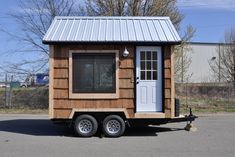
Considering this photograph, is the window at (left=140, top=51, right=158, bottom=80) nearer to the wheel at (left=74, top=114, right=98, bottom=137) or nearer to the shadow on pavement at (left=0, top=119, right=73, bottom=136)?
the wheel at (left=74, top=114, right=98, bottom=137)

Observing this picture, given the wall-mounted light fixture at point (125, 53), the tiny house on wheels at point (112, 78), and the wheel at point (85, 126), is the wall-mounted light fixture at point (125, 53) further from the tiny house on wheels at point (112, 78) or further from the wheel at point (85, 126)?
the wheel at point (85, 126)

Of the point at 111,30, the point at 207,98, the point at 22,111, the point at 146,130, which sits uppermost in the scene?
the point at 111,30

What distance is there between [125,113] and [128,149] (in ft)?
9.92

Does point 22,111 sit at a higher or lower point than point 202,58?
lower

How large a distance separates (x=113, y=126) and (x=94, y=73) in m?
1.80

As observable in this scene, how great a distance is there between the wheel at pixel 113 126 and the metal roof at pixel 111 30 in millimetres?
2492

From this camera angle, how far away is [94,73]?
15539mm

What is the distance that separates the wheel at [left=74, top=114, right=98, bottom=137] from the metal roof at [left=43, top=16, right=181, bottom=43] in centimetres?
246

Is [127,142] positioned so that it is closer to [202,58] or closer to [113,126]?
[113,126]

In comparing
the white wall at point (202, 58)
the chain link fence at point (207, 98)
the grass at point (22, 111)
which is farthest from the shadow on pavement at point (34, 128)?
the white wall at point (202, 58)

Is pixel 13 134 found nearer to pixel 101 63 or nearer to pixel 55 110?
pixel 55 110

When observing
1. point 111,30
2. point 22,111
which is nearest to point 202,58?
point 22,111

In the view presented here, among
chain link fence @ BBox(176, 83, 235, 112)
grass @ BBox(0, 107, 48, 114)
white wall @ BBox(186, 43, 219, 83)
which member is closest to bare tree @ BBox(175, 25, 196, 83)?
chain link fence @ BBox(176, 83, 235, 112)

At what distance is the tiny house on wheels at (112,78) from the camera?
15.4 m
